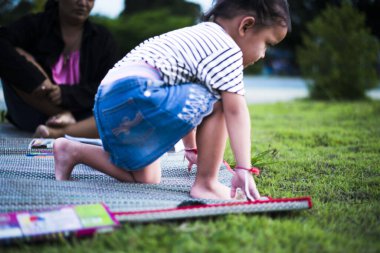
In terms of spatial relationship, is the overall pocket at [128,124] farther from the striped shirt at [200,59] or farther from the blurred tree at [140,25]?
the blurred tree at [140,25]

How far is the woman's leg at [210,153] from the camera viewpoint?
1.83 meters

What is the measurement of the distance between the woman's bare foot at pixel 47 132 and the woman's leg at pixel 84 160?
4.28 feet

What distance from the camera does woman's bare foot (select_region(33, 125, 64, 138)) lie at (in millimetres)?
3226

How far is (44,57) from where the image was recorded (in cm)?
346

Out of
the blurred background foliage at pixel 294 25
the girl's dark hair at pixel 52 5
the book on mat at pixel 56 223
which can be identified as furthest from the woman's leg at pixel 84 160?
the blurred background foliage at pixel 294 25

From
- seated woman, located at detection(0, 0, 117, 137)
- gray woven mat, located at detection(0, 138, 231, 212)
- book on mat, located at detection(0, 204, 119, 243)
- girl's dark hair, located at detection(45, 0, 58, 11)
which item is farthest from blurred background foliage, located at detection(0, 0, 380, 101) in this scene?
book on mat, located at detection(0, 204, 119, 243)

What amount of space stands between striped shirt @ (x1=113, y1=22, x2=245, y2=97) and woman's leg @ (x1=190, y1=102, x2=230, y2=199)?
11cm

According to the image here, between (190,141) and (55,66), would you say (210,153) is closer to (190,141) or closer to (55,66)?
(190,141)

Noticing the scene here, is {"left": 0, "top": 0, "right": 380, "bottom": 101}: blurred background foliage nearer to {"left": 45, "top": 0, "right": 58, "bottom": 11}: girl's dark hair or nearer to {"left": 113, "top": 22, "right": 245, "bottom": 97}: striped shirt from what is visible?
{"left": 45, "top": 0, "right": 58, "bottom": 11}: girl's dark hair

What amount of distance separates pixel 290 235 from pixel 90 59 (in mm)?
2512

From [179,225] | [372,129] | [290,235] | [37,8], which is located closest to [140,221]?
[179,225]

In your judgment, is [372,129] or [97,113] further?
[372,129]

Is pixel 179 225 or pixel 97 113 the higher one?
pixel 97 113

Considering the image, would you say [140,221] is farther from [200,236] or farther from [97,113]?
[97,113]
